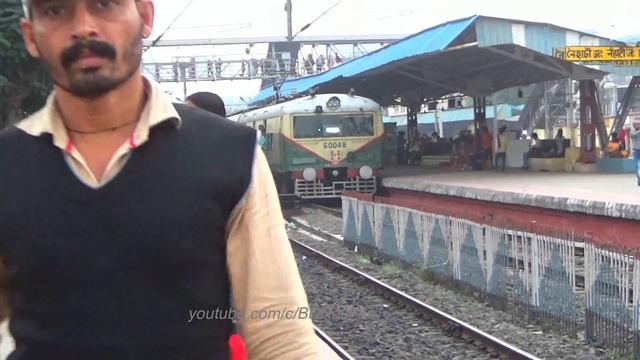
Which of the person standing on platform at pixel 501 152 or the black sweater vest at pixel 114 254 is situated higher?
the black sweater vest at pixel 114 254

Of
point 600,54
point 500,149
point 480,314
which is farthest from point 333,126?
point 480,314

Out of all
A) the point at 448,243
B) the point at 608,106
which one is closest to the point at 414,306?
the point at 448,243

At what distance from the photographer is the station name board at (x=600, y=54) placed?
19.0 m

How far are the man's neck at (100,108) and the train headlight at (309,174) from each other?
21341mm

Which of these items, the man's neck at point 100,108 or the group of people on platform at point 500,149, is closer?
the man's neck at point 100,108

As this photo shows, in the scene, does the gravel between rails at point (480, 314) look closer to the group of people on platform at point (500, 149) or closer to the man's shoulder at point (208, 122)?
the man's shoulder at point (208, 122)

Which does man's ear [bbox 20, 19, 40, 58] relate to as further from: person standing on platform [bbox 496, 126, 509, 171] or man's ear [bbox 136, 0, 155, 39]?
person standing on platform [bbox 496, 126, 509, 171]

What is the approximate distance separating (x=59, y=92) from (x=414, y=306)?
27.4ft

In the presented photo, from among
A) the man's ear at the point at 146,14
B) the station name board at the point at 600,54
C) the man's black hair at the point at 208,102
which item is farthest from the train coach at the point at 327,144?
the man's ear at the point at 146,14

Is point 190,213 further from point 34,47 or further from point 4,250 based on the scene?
point 34,47

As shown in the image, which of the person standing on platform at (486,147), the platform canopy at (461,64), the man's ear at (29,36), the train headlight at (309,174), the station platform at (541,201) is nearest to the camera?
the man's ear at (29,36)

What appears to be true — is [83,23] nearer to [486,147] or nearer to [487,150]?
[487,150]

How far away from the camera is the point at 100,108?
5.62ft

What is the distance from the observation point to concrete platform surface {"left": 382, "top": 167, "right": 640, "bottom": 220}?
12.5 m
